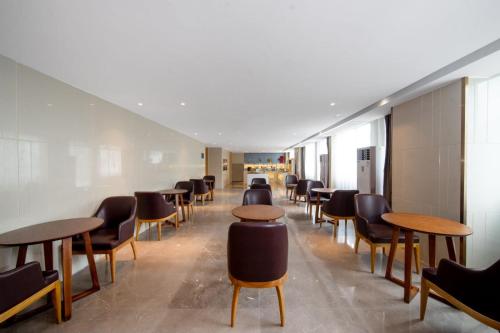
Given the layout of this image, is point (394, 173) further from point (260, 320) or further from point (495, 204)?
point (260, 320)

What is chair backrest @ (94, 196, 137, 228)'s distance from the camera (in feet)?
9.41

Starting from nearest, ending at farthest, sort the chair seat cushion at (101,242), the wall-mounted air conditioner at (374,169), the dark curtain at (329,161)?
the chair seat cushion at (101,242)
the wall-mounted air conditioner at (374,169)
the dark curtain at (329,161)

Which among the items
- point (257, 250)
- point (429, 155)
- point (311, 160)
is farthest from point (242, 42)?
point (311, 160)

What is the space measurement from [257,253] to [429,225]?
1.85 meters

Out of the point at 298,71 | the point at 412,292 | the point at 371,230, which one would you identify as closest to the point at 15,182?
the point at 298,71

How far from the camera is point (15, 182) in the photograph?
1938mm

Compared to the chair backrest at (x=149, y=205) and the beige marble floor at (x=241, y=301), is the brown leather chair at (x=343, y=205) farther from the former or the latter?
the chair backrest at (x=149, y=205)

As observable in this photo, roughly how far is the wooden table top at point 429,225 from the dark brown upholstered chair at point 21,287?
10.7ft

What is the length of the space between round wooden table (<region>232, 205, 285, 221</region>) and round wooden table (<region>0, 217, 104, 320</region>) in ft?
5.31

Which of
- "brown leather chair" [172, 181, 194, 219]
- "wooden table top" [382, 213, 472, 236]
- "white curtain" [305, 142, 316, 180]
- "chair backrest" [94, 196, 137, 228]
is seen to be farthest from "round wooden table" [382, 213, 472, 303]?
"white curtain" [305, 142, 316, 180]

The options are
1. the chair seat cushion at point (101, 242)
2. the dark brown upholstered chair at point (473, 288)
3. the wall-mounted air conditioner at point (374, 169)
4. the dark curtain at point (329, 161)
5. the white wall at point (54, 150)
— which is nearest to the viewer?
the dark brown upholstered chair at point (473, 288)

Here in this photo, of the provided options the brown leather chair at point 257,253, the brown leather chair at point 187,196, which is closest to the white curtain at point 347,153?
the brown leather chair at point 257,253

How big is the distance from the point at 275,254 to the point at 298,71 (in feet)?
6.41

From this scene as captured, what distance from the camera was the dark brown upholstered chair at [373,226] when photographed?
2.41 metres
